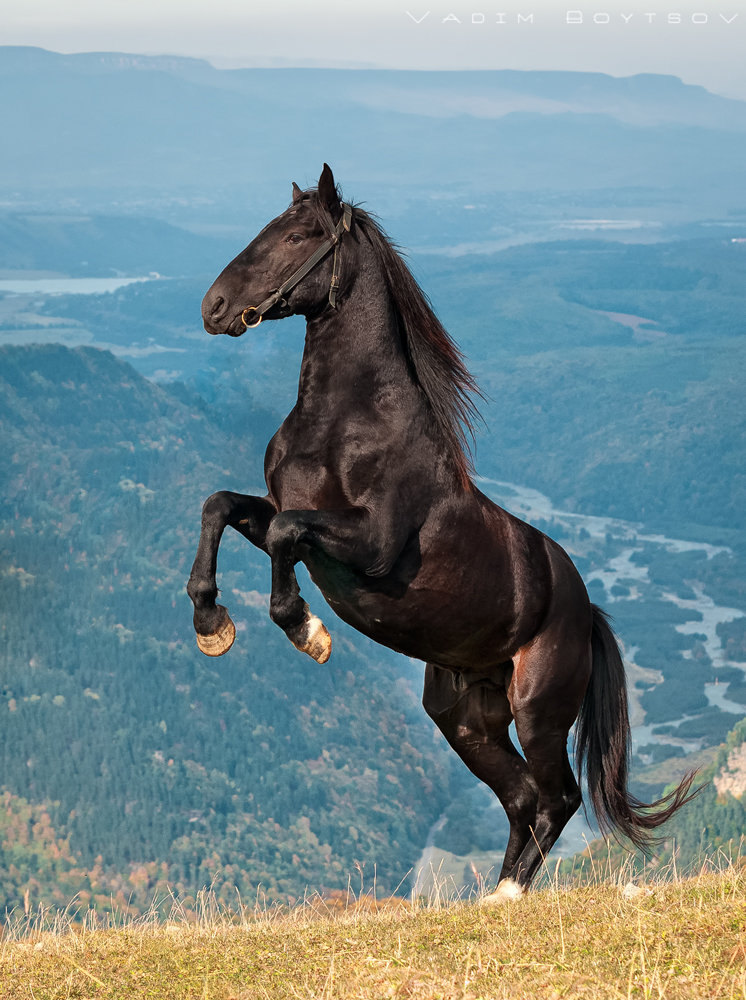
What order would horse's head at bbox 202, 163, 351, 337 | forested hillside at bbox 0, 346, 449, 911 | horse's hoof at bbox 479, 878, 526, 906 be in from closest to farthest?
horse's head at bbox 202, 163, 351, 337 → horse's hoof at bbox 479, 878, 526, 906 → forested hillside at bbox 0, 346, 449, 911

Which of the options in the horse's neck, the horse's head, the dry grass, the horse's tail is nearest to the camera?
the dry grass

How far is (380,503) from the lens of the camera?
783cm

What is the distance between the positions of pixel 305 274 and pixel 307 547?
A: 1668 millimetres

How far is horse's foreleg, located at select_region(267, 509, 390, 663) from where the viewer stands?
737cm

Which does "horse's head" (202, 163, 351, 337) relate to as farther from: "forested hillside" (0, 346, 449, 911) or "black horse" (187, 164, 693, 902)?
"forested hillside" (0, 346, 449, 911)

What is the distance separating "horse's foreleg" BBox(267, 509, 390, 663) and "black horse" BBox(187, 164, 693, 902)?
0.01 meters

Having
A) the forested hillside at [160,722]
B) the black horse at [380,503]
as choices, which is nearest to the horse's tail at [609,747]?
the black horse at [380,503]

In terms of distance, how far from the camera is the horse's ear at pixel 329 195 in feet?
25.9

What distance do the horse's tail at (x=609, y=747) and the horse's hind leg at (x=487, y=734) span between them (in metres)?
0.53

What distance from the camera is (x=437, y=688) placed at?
371 inches

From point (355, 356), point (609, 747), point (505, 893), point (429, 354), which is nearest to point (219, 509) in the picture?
point (355, 356)

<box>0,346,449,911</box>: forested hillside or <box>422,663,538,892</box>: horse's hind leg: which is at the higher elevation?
<box>422,663,538,892</box>: horse's hind leg

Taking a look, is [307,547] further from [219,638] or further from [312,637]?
[219,638]

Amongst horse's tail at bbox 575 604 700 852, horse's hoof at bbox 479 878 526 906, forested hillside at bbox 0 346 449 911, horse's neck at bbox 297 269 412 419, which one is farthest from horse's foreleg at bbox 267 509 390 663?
forested hillside at bbox 0 346 449 911
